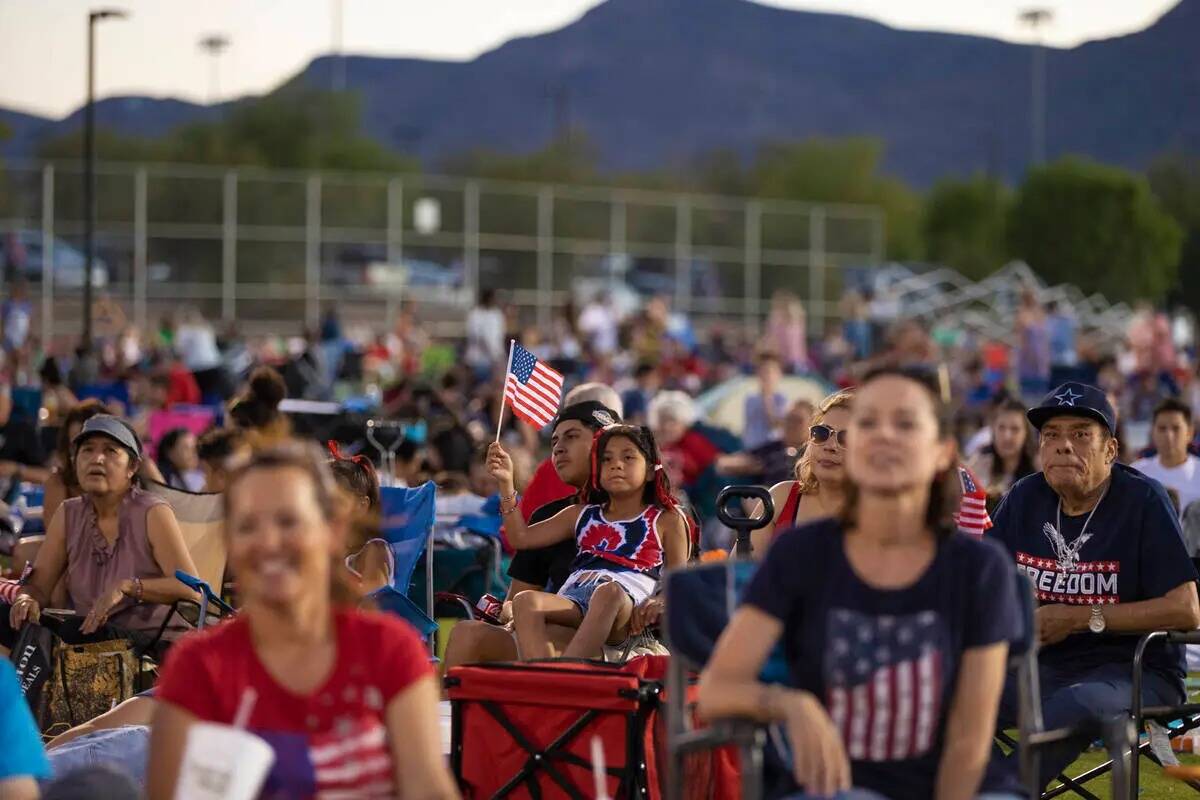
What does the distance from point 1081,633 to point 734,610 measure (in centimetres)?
196

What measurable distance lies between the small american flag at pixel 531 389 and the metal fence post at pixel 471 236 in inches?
1147

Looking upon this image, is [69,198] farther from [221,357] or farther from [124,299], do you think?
[221,357]

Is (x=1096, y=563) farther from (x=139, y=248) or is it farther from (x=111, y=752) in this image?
(x=139, y=248)

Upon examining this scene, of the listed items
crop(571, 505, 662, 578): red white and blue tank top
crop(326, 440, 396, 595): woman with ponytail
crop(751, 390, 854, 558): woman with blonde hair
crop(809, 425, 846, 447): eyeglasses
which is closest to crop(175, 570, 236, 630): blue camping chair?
crop(326, 440, 396, 595): woman with ponytail

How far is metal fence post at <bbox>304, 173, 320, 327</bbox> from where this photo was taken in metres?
35.2

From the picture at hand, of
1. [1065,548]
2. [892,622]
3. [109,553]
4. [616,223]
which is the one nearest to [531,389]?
[109,553]

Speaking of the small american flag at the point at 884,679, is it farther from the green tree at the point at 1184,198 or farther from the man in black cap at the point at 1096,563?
the green tree at the point at 1184,198

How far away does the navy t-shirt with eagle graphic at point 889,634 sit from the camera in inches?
154

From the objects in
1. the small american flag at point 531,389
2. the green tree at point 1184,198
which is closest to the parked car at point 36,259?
the small american flag at point 531,389

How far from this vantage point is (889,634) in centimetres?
391

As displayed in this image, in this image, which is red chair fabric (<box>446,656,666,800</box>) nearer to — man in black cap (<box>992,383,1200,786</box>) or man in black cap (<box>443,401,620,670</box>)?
man in black cap (<box>992,383,1200,786</box>)

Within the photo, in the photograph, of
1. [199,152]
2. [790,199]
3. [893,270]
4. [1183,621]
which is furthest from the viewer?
[790,199]

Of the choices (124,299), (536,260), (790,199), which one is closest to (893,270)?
(536,260)

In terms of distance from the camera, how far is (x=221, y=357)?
2812 centimetres
